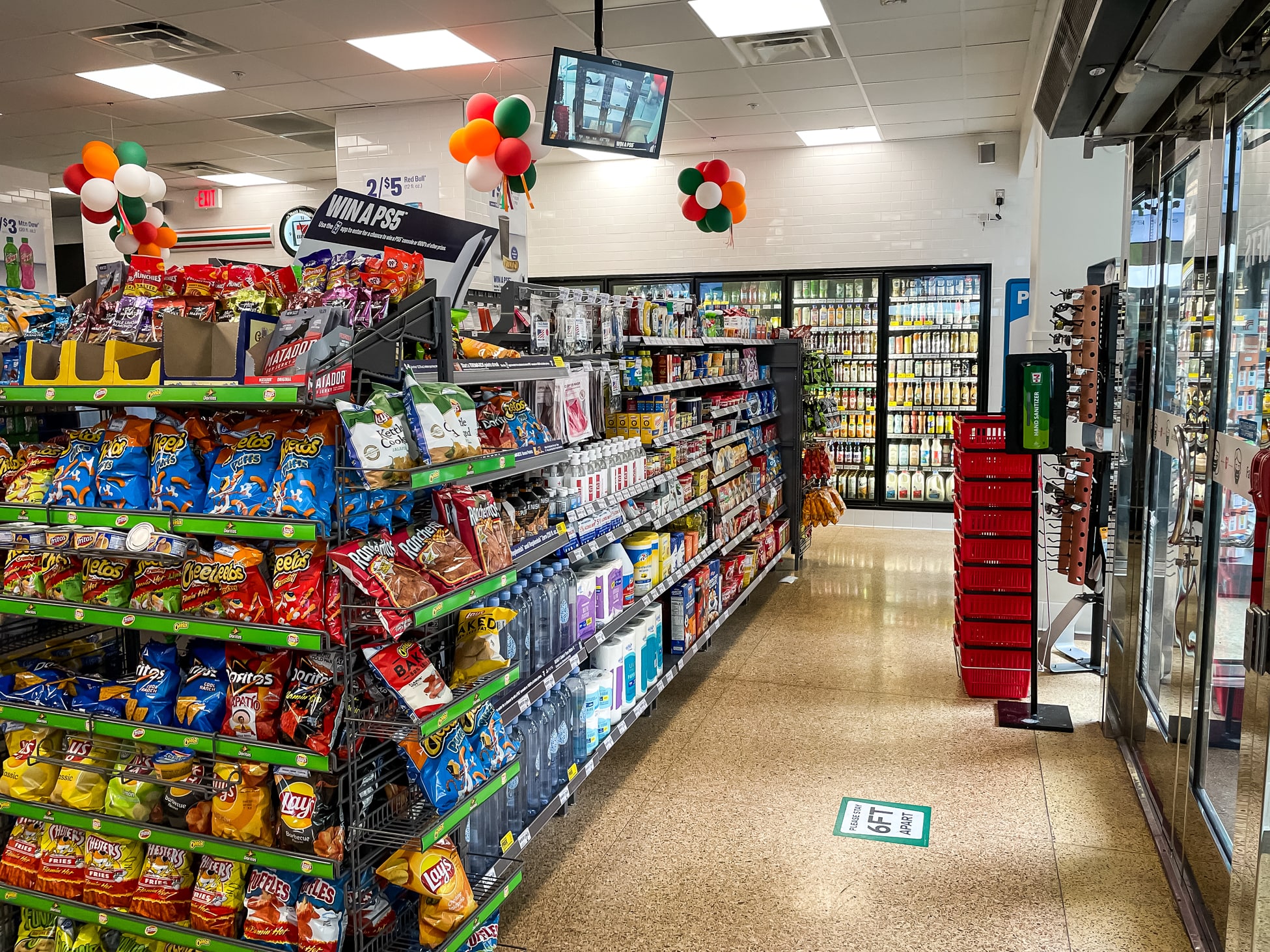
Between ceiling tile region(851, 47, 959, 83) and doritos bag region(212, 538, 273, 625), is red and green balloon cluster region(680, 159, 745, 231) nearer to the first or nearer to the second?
ceiling tile region(851, 47, 959, 83)

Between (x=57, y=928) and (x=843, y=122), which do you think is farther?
(x=843, y=122)

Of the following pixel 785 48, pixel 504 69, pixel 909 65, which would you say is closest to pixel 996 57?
pixel 909 65

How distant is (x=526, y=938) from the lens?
289 centimetres

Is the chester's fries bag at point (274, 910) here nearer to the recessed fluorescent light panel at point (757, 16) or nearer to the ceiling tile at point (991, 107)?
the recessed fluorescent light panel at point (757, 16)

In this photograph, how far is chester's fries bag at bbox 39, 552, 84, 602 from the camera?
2514 millimetres

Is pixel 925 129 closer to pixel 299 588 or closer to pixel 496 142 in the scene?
pixel 496 142

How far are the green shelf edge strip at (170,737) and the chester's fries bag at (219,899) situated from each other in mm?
309

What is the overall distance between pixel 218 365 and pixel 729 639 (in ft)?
13.8

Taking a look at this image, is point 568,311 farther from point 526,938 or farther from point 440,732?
point 526,938

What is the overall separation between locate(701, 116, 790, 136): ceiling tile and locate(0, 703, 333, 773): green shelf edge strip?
768cm

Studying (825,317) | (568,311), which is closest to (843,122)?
(825,317)

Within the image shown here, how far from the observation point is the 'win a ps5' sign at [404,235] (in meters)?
2.61

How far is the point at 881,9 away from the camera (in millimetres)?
5934

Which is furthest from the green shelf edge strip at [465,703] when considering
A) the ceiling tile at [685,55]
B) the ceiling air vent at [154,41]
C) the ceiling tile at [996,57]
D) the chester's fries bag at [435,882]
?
the ceiling tile at [996,57]
